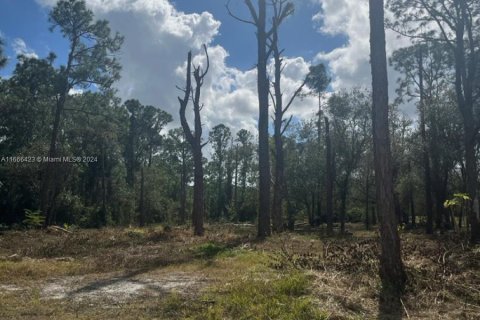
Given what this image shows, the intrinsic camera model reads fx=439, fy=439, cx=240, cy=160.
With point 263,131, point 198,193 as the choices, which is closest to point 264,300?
point 263,131

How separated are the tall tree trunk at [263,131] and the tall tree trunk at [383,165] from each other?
30.0ft

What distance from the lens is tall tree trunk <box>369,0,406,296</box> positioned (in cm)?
651

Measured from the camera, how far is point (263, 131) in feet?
54.5

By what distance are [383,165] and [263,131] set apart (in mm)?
9957

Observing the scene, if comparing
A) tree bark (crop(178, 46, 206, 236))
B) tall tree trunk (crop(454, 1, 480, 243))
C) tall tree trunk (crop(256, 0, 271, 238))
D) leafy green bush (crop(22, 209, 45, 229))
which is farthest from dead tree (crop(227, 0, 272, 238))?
leafy green bush (crop(22, 209, 45, 229))

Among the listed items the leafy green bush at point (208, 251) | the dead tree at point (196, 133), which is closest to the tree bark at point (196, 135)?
the dead tree at point (196, 133)

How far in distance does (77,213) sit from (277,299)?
106 ft

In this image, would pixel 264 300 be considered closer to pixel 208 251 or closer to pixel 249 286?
pixel 249 286

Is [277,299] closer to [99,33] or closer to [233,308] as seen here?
[233,308]

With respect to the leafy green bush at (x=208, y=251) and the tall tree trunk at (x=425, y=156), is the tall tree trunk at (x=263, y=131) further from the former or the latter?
the tall tree trunk at (x=425, y=156)

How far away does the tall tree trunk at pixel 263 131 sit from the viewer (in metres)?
16.0

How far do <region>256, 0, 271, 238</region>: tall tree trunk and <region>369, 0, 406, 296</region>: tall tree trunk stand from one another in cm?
914

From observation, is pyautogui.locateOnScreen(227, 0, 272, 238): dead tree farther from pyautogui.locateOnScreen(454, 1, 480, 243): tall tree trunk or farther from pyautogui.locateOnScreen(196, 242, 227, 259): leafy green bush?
pyautogui.locateOnScreen(454, 1, 480, 243): tall tree trunk

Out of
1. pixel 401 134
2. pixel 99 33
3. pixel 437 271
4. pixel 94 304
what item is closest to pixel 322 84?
pixel 401 134
